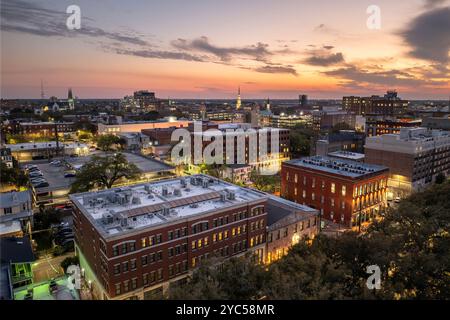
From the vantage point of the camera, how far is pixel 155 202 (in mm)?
41188

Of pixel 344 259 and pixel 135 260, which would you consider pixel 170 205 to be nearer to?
pixel 135 260

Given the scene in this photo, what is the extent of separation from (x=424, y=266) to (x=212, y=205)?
927 inches

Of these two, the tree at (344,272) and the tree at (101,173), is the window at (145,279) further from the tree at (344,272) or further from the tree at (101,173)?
the tree at (101,173)

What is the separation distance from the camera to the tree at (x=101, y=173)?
6062cm

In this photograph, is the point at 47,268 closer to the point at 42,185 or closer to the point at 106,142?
the point at 42,185

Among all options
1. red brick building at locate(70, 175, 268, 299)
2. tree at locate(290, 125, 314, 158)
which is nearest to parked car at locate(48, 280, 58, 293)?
red brick building at locate(70, 175, 268, 299)

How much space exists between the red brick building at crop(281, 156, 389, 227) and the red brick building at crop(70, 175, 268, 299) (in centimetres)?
1958

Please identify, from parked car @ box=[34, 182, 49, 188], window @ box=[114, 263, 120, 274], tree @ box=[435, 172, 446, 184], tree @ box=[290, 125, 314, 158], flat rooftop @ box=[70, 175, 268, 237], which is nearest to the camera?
window @ box=[114, 263, 120, 274]

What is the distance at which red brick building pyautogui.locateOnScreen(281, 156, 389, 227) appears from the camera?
185ft

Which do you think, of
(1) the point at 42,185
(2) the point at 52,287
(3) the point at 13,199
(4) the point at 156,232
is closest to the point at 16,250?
(2) the point at 52,287

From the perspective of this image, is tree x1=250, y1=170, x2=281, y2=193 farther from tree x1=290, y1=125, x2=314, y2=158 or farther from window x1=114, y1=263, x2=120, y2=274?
window x1=114, y1=263, x2=120, y2=274

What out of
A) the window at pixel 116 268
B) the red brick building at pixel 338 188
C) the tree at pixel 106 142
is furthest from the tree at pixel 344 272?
the tree at pixel 106 142

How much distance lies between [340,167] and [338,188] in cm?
683
